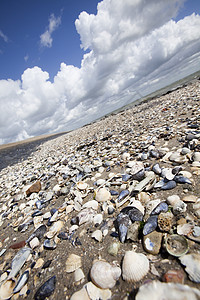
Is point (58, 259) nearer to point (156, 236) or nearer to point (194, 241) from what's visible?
point (156, 236)

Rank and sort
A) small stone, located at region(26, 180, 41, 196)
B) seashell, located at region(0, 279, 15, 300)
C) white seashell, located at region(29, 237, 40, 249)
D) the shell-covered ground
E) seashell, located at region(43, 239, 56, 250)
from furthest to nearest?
1. small stone, located at region(26, 180, 41, 196)
2. white seashell, located at region(29, 237, 40, 249)
3. seashell, located at region(43, 239, 56, 250)
4. seashell, located at region(0, 279, 15, 300)
5. the shell-covered ground

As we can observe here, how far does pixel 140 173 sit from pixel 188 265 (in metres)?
1.43

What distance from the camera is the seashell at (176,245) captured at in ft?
3.91

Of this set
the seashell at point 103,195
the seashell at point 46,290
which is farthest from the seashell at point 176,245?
the seashell at point 46,290

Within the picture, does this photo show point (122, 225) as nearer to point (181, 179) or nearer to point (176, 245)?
point (176, 245)

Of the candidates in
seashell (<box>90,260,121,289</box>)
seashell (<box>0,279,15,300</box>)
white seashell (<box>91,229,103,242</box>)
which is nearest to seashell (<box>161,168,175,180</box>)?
white seashell (<box>91,229,103,242</box>)

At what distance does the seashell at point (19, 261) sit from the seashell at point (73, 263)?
27.1 inches

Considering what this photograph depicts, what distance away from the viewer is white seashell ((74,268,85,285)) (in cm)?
128

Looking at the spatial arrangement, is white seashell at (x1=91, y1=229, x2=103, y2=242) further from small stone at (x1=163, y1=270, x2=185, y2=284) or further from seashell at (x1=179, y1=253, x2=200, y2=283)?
seashell at (x1=179, y1=253, x2=200, y2=283)

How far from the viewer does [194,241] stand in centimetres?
123

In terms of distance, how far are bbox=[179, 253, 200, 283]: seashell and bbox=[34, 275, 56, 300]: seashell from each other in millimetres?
1303

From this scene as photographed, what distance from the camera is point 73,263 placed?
1457 mm

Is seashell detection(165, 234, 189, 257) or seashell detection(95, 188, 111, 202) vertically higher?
seashell detection(95, 188, 111, 202)

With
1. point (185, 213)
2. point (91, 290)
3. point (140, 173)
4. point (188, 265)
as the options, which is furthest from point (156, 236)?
point (140, 173)
